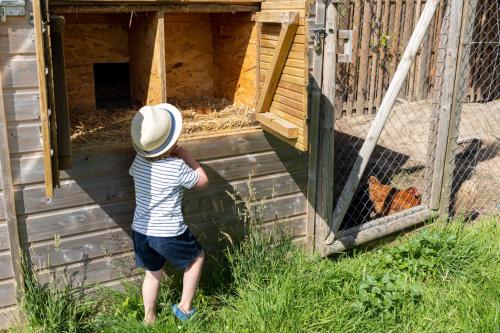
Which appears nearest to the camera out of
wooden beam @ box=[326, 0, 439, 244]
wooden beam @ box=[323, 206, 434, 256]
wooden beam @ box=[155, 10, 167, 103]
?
wooden beam @ box=[155, 10, 167, 103]

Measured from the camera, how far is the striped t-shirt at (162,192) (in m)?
3.21

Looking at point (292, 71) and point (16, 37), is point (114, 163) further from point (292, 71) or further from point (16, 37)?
point (292, 71)

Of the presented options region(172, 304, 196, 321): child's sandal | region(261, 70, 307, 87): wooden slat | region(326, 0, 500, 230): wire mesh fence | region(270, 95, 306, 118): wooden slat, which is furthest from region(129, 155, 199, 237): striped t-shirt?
region(326, 0, 500, 230): wire mesh fence

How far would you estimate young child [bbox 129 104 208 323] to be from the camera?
3174 millimetres

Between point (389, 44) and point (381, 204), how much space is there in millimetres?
4553

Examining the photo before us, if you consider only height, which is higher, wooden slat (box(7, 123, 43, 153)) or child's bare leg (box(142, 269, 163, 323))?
wooden slat (box(7, 123, 43, 153))

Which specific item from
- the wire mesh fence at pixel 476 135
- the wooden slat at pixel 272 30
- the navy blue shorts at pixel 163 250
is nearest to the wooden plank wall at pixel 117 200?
the navy blue shorts at pixel 163 250

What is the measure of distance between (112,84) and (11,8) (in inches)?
73.0

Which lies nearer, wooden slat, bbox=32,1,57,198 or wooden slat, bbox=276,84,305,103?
wooden slat, bbox=32,1,57,198

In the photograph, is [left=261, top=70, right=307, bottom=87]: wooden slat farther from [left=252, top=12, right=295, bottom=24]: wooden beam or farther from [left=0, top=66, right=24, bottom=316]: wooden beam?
[left=0, top=66, right=24, bottom=316]: wooden beam

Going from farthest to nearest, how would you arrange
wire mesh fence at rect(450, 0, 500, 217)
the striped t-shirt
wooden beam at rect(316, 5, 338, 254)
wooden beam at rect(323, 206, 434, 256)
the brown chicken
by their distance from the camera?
the brown chicken < wire mesh fence at rect(450, 0, 500, 217) < wooden beam at rect(323, 206, 434, 256) < wooden beam at rect(316, 5, 338, 254) < the striped t-shirt

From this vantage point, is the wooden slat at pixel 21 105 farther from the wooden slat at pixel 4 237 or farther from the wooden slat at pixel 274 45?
the wooden slat at pixel 274 45

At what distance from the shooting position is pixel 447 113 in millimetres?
4891

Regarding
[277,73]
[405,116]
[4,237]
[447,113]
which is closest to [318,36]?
[277,73]
